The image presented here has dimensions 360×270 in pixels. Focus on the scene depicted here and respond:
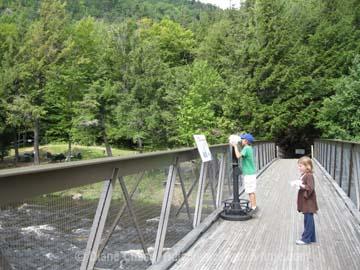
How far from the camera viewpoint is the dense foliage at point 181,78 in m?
33.3

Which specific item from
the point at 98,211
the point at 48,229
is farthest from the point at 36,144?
the point at 48,229

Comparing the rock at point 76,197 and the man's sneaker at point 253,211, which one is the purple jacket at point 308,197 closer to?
the man's sneaker at point 253,211

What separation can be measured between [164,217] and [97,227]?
1.41 m

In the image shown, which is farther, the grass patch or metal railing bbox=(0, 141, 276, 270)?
the grass patch

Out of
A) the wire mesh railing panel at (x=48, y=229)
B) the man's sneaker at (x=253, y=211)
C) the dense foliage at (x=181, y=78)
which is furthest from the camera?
the dense foliage at (x=181, y=78)

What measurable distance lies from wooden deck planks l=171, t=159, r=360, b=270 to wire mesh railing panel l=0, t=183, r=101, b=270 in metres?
1.71

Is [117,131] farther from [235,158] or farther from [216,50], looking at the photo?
[235,158]

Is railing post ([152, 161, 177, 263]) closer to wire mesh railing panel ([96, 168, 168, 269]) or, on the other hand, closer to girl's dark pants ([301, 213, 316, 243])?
wire mesh railing panel ([96, 168, 168, 269])

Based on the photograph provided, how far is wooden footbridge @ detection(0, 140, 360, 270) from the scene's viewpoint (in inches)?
93.9

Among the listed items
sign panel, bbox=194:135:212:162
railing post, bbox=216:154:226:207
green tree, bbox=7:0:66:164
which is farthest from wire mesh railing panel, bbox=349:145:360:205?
green tree, bbox=7:0:66:164

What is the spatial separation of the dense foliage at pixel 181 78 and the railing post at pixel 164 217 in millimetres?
25778

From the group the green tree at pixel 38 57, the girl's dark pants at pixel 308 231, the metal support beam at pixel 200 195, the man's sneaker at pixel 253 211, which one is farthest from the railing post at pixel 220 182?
the green tree at pixel 38 57

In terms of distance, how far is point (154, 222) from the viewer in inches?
→ 171

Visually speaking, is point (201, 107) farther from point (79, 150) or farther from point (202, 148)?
point (202, 148)
